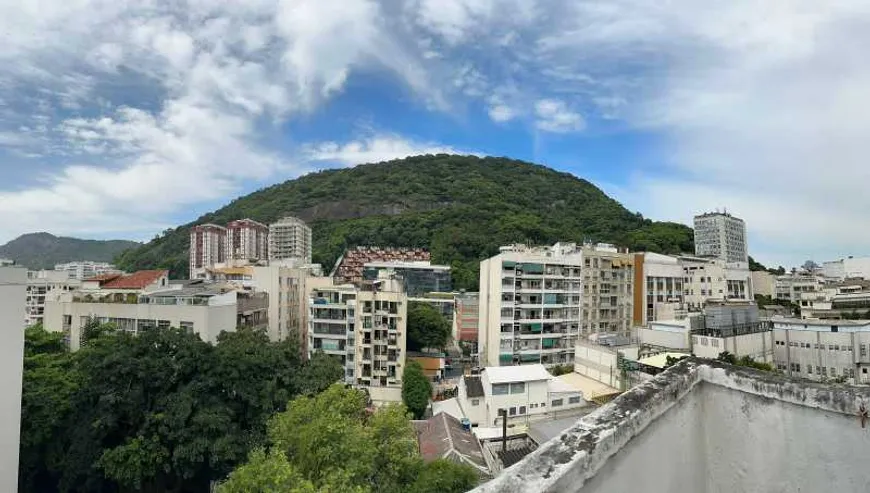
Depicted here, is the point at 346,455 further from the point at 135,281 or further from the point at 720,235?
the point at 720,235

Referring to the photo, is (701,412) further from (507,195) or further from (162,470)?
(507,195)

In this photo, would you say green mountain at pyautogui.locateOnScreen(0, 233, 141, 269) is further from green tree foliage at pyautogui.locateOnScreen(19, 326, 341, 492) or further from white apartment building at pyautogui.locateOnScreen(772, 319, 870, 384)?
white apartment building at pyautogui.locateOnScreen(772, 319, 870, 384)

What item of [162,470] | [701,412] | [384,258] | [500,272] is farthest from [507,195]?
[701,412]

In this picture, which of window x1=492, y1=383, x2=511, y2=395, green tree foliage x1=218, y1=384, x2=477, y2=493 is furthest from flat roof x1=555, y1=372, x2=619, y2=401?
green tree foliage x1=218, y1=384, x2=477, y2=493

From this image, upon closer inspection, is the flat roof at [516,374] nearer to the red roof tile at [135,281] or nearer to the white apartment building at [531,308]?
the white apartment building at [531,308]

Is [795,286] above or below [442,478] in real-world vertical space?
above

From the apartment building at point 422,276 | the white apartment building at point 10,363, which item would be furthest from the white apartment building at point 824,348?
the apartment building at point 422,276

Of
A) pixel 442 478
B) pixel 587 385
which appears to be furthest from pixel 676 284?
pixel 442 478
